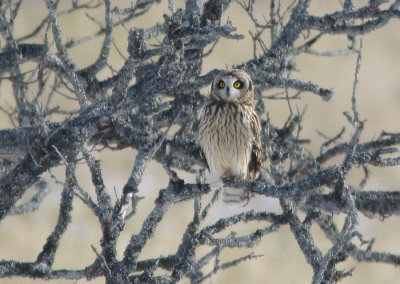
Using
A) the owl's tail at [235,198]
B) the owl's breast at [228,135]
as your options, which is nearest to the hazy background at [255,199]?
the owl's tail at [235,198]

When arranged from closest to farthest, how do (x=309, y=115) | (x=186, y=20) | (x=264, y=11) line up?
(x=186, y=20)
(x=309, y=115)
(x=264, y=11)

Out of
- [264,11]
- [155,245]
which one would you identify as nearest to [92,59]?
[264,11]

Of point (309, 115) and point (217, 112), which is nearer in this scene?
point (217, 112)

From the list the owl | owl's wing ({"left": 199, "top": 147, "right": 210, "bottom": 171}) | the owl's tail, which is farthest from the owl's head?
the owl's tail

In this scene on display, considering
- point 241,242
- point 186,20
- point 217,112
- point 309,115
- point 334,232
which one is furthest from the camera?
point 309,115

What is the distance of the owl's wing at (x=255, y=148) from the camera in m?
5.91

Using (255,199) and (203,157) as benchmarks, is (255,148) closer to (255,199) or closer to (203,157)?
(203,157)

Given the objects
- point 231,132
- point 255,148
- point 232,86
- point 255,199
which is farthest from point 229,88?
point 255,199

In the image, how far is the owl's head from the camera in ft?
18.3

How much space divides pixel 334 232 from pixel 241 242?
134cm

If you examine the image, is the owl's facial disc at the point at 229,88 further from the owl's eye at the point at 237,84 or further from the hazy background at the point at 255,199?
the hazy background at the point at 255,199

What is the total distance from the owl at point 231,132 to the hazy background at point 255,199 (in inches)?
137

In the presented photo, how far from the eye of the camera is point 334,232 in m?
5.54

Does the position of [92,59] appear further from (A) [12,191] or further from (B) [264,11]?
(A) [12,191]
